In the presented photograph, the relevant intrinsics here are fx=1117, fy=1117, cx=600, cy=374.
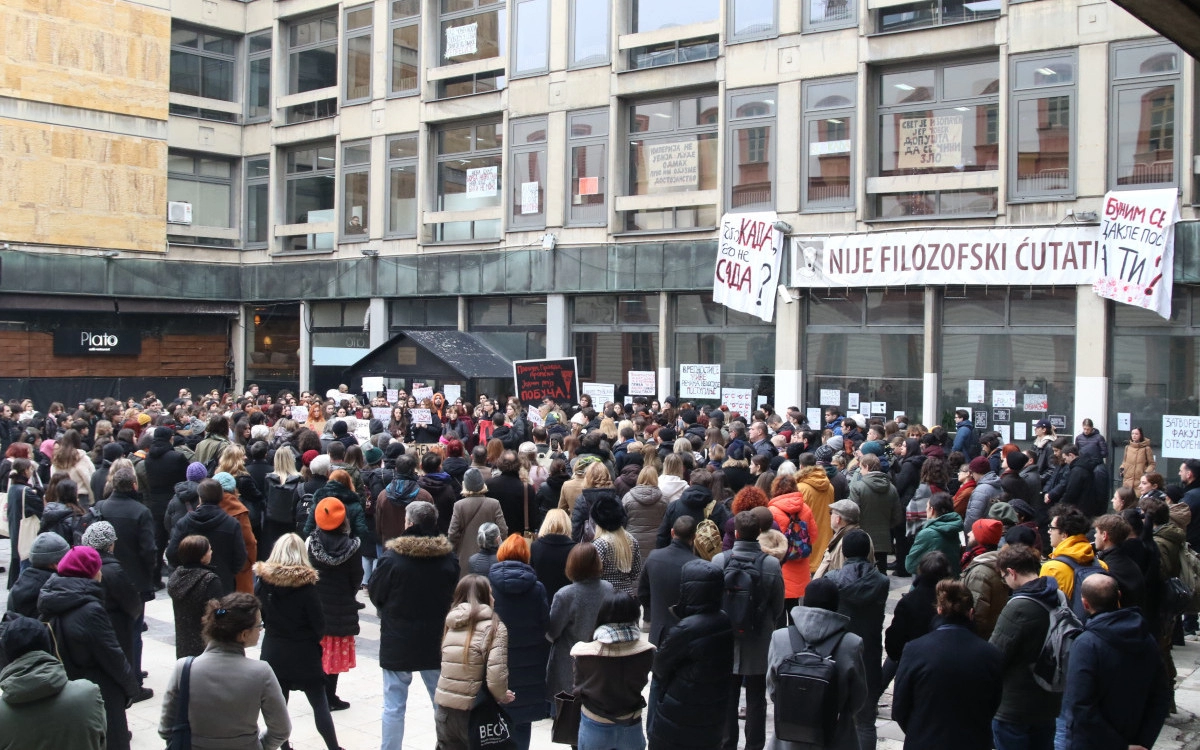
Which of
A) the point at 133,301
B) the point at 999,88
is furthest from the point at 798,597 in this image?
the point at 133,301

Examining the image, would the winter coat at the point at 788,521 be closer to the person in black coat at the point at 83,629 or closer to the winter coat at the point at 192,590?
the winter coat at the point at 192,590

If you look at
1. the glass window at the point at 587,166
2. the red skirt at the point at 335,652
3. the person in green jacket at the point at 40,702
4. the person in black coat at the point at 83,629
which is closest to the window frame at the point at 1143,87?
the glass window at the point at 587,166

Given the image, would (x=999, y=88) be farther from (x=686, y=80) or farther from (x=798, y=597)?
(x=798, y=597)

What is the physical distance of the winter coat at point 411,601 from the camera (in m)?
7.42

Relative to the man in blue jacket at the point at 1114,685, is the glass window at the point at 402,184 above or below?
above

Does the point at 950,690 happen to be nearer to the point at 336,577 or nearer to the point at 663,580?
the point at 663,580

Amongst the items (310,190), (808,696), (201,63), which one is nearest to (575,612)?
(808,696)

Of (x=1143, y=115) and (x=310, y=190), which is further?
(x=310, y=190)

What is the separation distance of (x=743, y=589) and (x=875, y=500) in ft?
15.6

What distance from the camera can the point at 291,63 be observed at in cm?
3241

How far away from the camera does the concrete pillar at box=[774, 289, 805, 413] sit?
72.8 feet

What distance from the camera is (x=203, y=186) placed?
32906 millimetres

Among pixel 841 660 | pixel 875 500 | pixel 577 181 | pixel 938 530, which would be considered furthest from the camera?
pixel 577 181

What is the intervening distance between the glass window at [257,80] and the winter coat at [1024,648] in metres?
30.5
